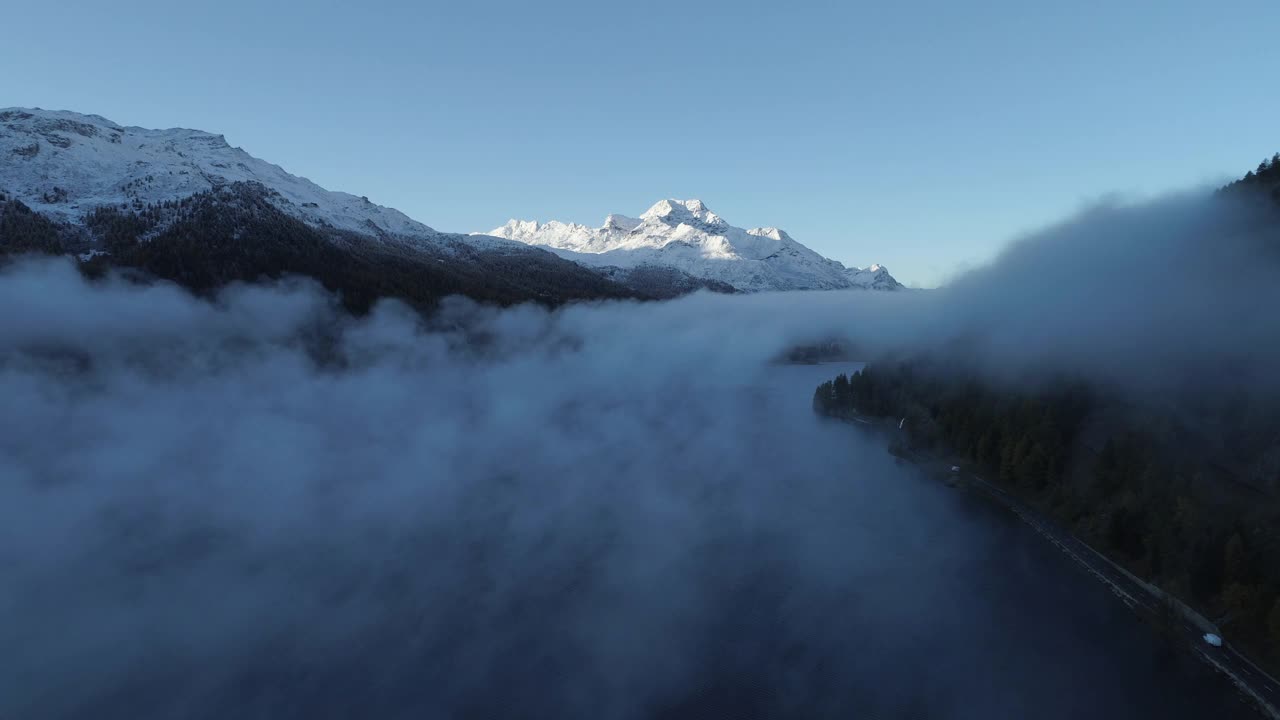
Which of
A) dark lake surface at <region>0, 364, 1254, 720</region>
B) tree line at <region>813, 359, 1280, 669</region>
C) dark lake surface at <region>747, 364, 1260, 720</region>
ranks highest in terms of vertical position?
tree line at <region>813, 359, 1280, 669</region>

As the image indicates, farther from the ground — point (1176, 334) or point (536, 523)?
point (1176, 334)

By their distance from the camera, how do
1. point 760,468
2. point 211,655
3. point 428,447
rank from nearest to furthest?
point 211,655 < point 760,468 < point 428,447

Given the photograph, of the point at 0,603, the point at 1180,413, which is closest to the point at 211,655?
the point at 0,603

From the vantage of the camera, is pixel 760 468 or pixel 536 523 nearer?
pixel 536 523

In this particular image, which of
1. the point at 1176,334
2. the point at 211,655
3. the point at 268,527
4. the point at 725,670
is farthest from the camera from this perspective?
the point at 268,527

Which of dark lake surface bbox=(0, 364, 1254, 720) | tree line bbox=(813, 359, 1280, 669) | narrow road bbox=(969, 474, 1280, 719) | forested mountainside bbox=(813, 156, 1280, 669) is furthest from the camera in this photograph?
forested mountainside bbox=(813, 156, 1280, 669)

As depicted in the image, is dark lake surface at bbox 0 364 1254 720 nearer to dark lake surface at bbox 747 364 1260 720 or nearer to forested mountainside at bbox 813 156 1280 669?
dark lake surface at bbox 747 364 1260 720

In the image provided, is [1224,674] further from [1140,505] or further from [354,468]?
[354,468]

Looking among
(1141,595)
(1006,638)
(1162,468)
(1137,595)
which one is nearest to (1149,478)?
(1162,468)

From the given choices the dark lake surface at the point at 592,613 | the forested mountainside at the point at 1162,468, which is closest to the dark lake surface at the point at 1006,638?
the dark lake surface at the point at 592,613

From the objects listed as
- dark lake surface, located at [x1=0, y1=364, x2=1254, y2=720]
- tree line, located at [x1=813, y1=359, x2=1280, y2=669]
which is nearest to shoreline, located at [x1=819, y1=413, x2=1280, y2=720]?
tree line, located at [x1=813, y1=359, x2=1280, y2=669]

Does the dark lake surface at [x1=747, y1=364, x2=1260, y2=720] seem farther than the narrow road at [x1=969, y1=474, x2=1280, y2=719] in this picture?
Yes
